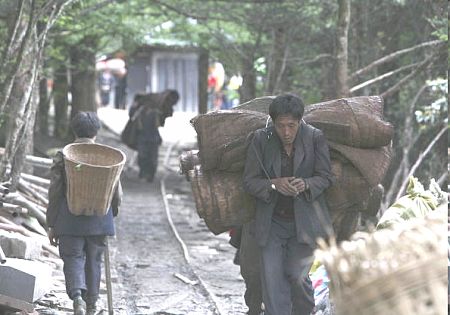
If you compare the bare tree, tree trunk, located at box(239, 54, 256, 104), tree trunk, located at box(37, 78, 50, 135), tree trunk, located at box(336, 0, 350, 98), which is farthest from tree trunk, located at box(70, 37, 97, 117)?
tree trunk, located at box(336, 0, 350, 98)

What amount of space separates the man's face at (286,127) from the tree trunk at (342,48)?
5.39m

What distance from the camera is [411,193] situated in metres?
7.83

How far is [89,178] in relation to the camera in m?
7.77

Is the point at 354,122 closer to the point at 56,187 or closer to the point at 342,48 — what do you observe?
the point at 56,187

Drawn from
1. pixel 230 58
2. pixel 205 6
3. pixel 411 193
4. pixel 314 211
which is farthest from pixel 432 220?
pixel 230 58

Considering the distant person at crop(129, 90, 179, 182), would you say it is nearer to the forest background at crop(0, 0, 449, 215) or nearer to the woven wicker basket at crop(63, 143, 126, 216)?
the forest background at crop(0, 0, 449, 215)

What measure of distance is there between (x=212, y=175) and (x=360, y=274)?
3.46m

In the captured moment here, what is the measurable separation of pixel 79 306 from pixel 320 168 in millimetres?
2674

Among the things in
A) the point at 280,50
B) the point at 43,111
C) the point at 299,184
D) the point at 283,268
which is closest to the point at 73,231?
the point at 283,268

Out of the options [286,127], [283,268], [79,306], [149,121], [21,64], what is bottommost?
[79,306]

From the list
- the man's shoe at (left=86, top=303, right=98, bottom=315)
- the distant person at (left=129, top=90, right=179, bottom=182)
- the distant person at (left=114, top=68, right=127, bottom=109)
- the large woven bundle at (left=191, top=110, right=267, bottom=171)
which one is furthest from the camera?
the distant person at (left=114, top=68, right=127, bottom=109)

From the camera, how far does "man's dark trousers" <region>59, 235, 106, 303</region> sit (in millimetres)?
8070

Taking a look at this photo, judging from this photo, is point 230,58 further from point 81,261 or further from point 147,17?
point 81,261

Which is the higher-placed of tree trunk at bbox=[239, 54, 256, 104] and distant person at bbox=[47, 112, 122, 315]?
tree trunk at bbox=[239, 54, 256, 104]
